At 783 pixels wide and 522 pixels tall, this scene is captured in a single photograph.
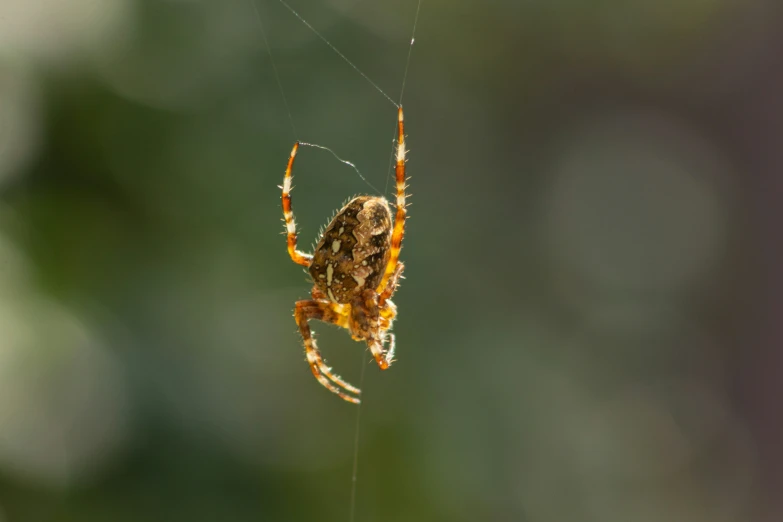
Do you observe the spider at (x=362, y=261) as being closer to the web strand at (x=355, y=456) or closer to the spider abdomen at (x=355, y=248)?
the spider abdomen at (x=355, y=248)

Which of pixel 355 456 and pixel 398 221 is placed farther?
pixel 355 456

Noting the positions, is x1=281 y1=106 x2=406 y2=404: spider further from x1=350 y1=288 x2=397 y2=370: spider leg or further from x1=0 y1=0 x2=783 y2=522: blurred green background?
x1=0 y1=0 x2=783 y2=522: blurred green background

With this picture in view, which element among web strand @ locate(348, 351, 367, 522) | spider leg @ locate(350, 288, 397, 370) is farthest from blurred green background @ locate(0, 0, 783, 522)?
spider leg @ locate(350, 288, 397, 370)

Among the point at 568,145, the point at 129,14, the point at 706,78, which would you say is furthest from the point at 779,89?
the point at 129,14

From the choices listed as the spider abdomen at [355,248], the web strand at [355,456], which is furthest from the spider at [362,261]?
the web strand at [355,456]

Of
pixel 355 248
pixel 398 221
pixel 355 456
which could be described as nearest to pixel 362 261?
pixel 355 248

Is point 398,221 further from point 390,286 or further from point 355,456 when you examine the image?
point 355,456
